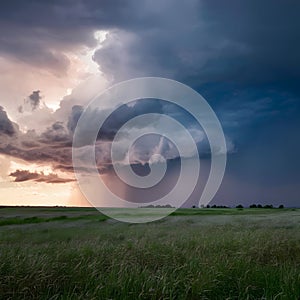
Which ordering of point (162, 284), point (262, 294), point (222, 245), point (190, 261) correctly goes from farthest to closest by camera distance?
point (222, 245) → point (190, 261) → point (262, 294) → point (162, 284)

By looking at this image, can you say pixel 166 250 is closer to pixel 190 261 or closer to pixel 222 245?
pixel 190 261

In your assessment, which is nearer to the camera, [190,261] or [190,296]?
[190,296]

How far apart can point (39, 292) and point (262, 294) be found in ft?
15.9

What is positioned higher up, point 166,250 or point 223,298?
point 166,250

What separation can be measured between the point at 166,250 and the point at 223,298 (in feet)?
12.3

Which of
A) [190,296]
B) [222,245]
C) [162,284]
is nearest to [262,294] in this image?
[190,296]

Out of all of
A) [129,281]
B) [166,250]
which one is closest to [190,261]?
[166,250]

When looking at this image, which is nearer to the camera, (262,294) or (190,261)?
(262,294)

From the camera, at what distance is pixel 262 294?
8.29 meters

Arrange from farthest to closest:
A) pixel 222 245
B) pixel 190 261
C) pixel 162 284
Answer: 1. pixel 222 245
2. pixel 190 261
3. pixel 162 284

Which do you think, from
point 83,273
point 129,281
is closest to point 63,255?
point 83,273

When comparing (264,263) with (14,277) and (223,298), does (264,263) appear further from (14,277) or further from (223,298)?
(14,277)

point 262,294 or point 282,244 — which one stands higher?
point 282,244

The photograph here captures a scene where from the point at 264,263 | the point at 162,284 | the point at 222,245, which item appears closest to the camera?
the point at 162,284
